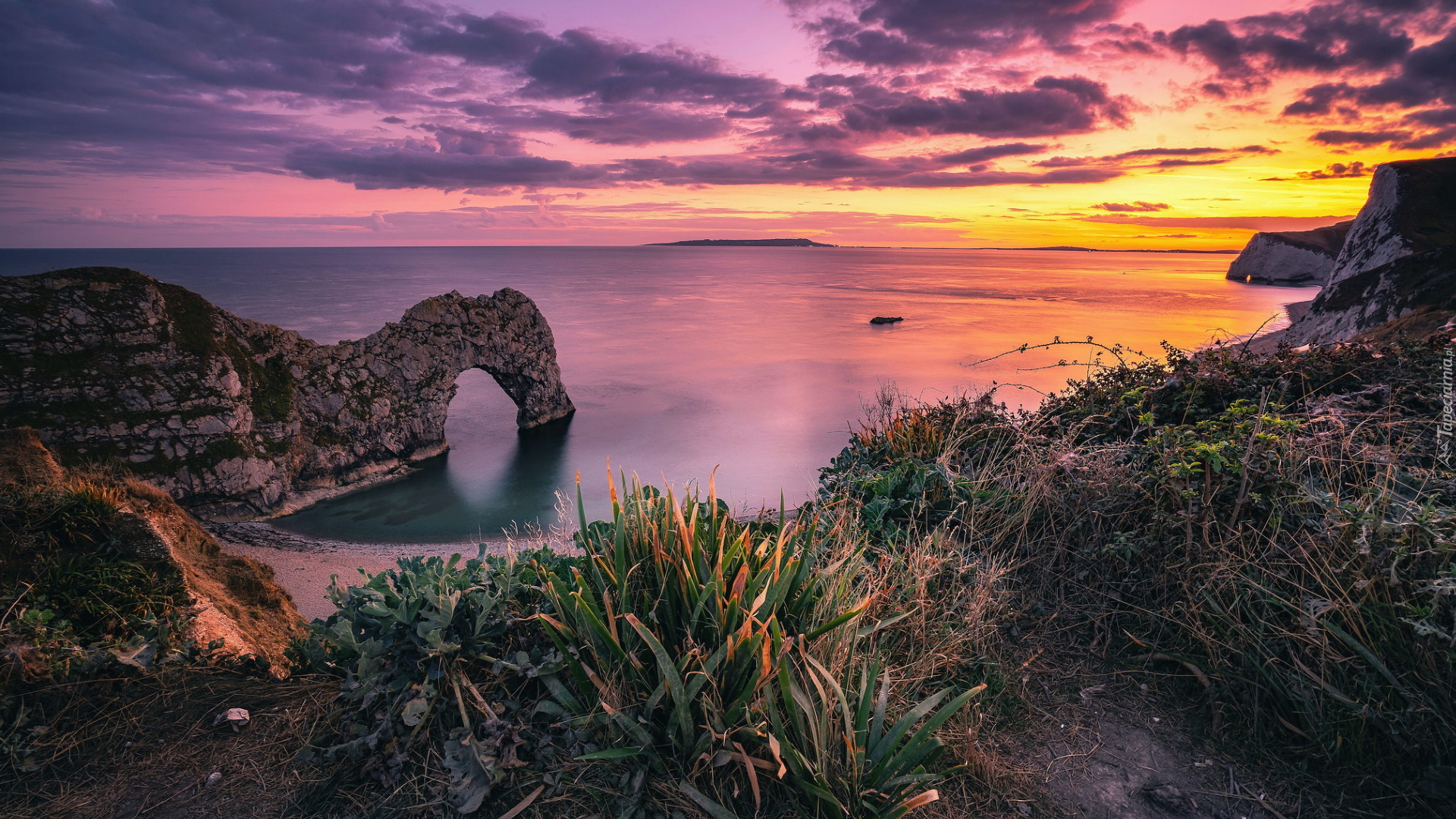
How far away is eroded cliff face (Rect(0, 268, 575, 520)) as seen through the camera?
416 inches

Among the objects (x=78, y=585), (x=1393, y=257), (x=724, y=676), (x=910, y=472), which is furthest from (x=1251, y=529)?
(x=1393, y=257)

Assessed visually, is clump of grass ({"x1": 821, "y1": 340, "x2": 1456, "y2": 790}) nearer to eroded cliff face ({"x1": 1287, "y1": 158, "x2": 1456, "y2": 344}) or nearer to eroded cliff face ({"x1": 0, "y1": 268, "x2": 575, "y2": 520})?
eroded cliff face ({"x1": 1287, "y1": 158, "x2": 1456, "y2": 344})

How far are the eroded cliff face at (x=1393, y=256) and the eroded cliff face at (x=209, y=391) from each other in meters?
18.5

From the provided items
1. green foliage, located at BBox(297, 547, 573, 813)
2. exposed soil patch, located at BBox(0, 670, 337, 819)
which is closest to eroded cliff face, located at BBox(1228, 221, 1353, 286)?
green foliage, located at BBox(297, 547, 573, 813)

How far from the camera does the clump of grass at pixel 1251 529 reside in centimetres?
265

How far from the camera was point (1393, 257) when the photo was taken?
32.7ft

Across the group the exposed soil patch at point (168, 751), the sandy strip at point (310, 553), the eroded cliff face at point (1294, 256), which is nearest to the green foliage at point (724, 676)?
the exposed soil patch at point (168, 751)

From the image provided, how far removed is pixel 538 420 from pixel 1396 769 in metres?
19.6

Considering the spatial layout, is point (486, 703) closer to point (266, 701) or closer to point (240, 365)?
point (266, 701)

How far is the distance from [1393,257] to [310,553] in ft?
61.1

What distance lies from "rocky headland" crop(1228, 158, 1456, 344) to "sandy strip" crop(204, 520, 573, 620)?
1384 centimetres

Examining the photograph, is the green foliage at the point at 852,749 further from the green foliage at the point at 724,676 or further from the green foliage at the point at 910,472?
the green foliage at the point at 910,472

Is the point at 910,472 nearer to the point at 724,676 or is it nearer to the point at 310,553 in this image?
the point at 724,676

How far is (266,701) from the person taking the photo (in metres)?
2.87
